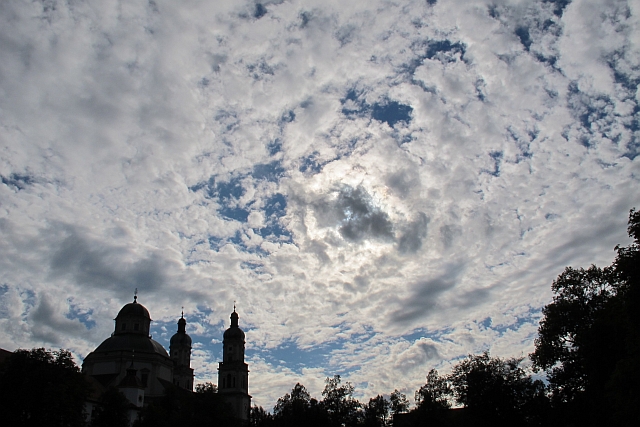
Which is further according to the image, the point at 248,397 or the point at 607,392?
the point at 248,397

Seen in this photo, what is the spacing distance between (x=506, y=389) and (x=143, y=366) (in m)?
59.0

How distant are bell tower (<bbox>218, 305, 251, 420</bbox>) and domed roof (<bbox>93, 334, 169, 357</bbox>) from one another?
69.6ft

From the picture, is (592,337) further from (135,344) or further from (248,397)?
(248,397)

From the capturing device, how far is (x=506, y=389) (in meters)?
57.5

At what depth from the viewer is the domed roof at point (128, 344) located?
89.2 meters

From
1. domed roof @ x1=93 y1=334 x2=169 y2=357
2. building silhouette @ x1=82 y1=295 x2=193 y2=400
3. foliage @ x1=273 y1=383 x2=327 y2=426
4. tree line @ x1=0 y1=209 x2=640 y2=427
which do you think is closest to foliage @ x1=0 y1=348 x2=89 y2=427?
tree line @ x1=0 y1=209 x2=640 y2=427

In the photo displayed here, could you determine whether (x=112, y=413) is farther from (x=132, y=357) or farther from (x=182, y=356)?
(x=182, y=356)

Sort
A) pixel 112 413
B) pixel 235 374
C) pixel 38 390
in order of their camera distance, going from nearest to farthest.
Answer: pixel 38 390 → pixel 112 413 → pixel 235 374

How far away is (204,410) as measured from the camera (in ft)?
180

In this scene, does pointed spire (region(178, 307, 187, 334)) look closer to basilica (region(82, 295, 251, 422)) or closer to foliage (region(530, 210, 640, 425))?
basilica (region(82, 295, 251, 422))

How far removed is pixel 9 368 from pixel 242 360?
254ft

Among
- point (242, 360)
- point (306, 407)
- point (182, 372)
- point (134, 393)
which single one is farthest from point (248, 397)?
point (306, 407)

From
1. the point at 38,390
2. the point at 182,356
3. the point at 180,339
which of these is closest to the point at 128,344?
the point at 182,356

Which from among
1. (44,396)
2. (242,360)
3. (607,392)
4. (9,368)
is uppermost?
(242,360)
